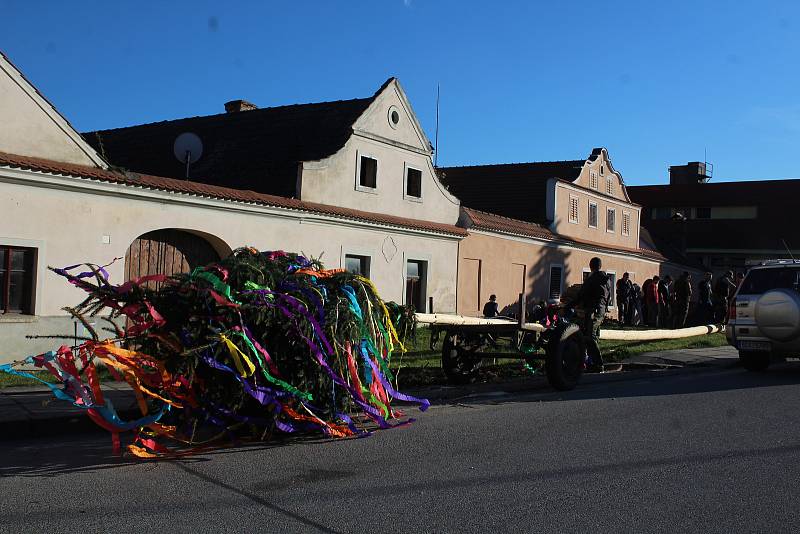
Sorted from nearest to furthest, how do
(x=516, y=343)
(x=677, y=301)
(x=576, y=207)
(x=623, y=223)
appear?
(x=516, y=343) → (x=677, y=301) → (x=576, y=207) → (x=623, y=223)

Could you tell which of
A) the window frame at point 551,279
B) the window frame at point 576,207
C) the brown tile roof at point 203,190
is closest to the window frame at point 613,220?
the window frame at point 576,207

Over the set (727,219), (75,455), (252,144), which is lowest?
(75,455)

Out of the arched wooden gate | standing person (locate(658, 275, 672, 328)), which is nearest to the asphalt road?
the arched wooden gate

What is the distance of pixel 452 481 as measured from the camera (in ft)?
19.6

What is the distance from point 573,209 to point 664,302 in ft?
24.2

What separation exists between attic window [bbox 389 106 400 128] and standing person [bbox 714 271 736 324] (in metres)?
11.2

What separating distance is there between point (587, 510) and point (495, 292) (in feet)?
66.4

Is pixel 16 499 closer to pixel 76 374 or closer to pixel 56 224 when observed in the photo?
pixel 76 374

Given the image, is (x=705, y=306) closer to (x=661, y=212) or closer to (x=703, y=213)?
(x=703, y=213)

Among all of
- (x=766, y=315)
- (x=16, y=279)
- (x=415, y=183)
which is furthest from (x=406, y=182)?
(x=16, y=279)

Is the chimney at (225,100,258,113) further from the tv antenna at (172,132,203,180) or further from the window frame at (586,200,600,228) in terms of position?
the window frame at (586,200,600,228)

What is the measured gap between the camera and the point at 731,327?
45.4ft

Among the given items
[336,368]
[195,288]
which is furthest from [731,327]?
[195,288]

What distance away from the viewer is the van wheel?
549 inches
